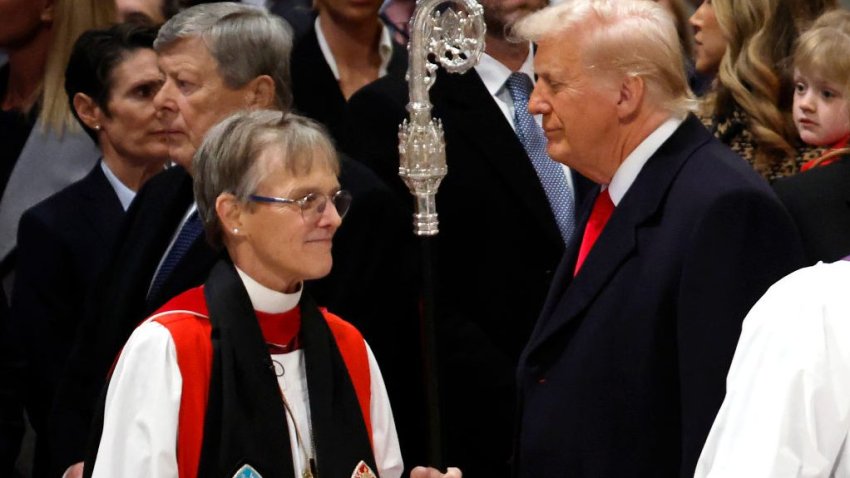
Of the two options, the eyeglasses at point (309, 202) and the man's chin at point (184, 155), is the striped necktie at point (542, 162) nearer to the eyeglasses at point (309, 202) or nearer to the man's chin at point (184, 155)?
the man's chin at point (184, 155)

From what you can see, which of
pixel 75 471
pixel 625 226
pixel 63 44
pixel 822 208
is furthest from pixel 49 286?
pixel 822 208

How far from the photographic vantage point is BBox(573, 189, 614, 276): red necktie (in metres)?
4.08

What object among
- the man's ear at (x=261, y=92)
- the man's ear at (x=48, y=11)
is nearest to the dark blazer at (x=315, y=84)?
the man's ear at (x=261, y=92)

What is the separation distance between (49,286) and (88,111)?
0.75 metres

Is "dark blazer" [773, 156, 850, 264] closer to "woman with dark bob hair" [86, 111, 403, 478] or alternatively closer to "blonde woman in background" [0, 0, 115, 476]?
"woman with dark bob hair" [86, 111, 403, 478]

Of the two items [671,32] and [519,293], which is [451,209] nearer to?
[519,293]

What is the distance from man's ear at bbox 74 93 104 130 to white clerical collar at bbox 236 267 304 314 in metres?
1.83

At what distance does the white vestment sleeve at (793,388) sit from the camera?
267cm

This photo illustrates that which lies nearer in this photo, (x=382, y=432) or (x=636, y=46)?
(x=382, y=432)

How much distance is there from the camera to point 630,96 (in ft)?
13.0

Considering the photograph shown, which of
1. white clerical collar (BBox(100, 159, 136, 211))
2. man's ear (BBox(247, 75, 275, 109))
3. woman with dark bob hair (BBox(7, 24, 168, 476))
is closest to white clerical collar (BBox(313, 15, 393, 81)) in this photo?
woman with dark bob hair (BBox(7, 24, 168, 476))

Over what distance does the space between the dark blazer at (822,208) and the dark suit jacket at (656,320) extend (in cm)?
76

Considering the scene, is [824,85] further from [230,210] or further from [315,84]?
[230,210]

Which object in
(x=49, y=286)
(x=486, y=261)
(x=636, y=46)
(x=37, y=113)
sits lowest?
(x=49, y=286)
